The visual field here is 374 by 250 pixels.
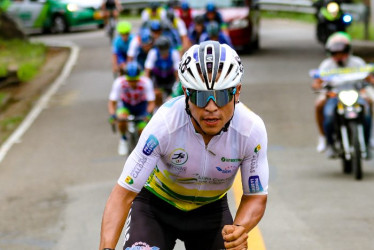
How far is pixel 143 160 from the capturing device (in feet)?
15.3

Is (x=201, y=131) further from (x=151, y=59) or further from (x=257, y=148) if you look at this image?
(x=151, y=59)

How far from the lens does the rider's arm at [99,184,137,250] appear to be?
4438 mm

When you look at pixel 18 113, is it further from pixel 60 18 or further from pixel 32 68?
pixel 60 18

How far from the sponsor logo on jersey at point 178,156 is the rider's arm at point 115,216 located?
32cm

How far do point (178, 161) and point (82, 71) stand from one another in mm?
21476

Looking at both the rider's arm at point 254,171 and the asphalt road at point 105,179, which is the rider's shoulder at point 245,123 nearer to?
the rider's arm at point 254,171

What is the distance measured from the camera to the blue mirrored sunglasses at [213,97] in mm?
4457

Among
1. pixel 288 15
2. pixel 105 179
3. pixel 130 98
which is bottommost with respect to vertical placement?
pixel 288 15

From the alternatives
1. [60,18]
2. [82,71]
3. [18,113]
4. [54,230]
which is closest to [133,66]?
[54,230]

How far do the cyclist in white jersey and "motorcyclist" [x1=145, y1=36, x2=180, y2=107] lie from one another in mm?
9605

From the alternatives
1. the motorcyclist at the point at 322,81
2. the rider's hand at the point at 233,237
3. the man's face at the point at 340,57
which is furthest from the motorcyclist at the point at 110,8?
the rider's hand at the point at 233,237

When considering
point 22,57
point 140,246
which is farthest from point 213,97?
point 22,57

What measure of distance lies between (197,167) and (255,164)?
320 mm

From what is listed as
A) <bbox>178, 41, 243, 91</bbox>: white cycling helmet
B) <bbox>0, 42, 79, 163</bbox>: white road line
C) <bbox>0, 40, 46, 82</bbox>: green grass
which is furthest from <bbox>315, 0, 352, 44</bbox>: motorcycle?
<bbox>0, 40, 46, 82</bbox>: green grass
